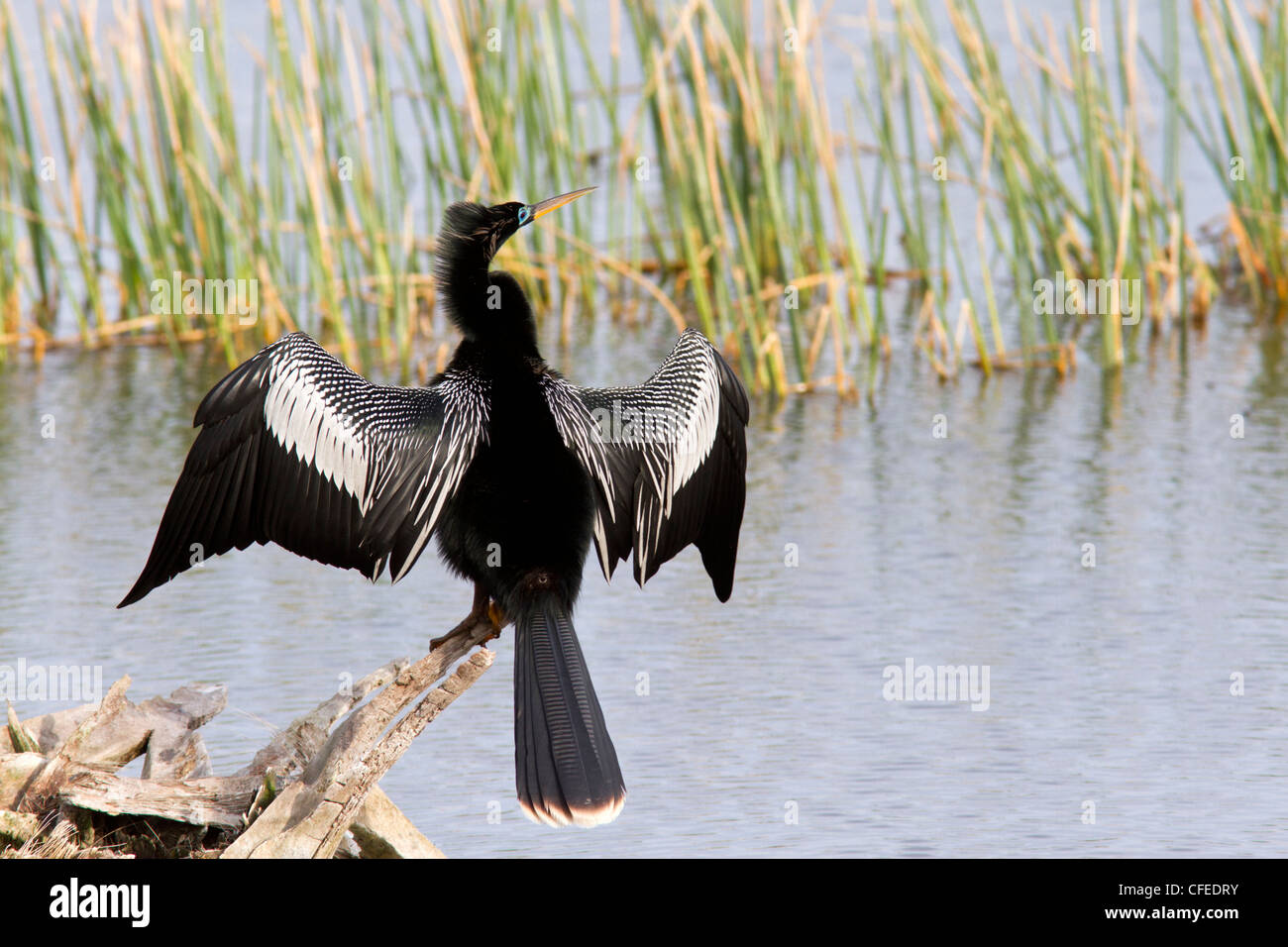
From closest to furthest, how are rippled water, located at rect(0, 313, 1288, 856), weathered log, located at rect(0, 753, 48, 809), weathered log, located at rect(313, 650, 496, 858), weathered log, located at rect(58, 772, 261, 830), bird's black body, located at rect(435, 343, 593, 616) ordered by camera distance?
1. weathered log, located at rect(313, 650, 496, 858)
2. bird's black body, located at rect(435, 343, 593, 616)
3. weathered log, located at rect(58, 772, 261, 830)
4. weathered log, located at rect(0, 753, 48, 809)
5. rippled water, located at rect(0, 313, 1288, 856)

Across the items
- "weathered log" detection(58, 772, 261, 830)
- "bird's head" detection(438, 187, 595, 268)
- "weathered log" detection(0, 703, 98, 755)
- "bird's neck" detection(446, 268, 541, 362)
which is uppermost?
"bird's head" detection(438, 187, 595, 268)

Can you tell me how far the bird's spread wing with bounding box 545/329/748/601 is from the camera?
4.98 m

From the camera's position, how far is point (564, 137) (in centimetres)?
1098

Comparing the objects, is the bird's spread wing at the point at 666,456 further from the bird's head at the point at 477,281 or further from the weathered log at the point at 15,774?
the weathered log at the point at 15,774

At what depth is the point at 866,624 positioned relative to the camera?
714 centimetres

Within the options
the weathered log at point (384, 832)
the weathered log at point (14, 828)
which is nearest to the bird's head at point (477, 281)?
the weathered log at point (384, 832)

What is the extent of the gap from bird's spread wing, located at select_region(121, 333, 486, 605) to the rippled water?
1.07 meters

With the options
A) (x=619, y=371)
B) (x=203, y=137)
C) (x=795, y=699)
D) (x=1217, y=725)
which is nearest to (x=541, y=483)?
(x=795, y=699)

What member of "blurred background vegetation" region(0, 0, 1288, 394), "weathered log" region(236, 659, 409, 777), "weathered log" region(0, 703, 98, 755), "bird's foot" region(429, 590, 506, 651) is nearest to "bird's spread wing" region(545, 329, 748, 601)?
"bird's foot" region(429, 590, 506, 651)

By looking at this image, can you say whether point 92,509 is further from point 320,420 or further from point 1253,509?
point 1253,509

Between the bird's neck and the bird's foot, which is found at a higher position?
the bird's neck

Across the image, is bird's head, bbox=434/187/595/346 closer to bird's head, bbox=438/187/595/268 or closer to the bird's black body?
bird's head, bbox=438/187/595/268

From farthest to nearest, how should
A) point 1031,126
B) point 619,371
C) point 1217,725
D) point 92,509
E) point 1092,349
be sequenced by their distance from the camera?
point 1031,126, point 1092,349, point 619,371, point 92,509, point 1217,725

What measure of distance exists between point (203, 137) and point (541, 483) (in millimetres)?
6279
